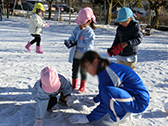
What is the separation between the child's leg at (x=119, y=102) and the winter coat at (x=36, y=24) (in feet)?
12.2

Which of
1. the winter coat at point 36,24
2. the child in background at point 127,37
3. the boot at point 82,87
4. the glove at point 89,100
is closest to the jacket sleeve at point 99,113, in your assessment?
the glove at point 89,100

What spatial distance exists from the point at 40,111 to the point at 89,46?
1264 millimetres

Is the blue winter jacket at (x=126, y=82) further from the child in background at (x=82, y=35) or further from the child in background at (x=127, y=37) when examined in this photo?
the child in background at (x=82, y=35)

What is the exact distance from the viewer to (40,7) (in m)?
4.82

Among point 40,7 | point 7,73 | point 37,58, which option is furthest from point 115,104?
point 40,7

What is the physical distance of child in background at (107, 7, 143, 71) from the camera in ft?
8.29

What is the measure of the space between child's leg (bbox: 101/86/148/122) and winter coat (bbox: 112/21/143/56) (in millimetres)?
873

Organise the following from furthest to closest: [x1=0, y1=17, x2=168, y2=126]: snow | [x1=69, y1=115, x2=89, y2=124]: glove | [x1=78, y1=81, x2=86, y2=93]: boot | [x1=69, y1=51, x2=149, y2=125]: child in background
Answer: [x1=78, y1=81, x2=86, y2=93]: boot
[x1=0, y1=17, x2=168, y2=126]: snow
[x1=69, y1=115, x2=89, y2=124]: glove
[x1=69, y1=51, x2=149, y2=125]: child in background

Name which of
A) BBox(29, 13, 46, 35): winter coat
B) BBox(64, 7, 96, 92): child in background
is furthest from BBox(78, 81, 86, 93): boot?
BBox(29, 13, 46, 35): winter coat

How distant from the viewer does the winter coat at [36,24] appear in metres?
4.98

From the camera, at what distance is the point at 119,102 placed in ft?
6.31

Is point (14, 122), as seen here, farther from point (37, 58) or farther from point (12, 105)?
point (37, 58)

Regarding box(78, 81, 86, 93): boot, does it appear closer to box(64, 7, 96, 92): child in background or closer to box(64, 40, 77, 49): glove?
box(64, 7, 96, 92): child in background

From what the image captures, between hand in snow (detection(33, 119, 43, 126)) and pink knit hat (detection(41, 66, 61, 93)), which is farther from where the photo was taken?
hand in snow (detection(33, 119, 43, 126))
